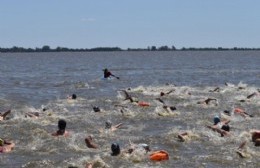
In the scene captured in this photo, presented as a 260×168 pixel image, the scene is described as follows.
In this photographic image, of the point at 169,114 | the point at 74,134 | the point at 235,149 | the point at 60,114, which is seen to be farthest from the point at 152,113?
the point at 235,149

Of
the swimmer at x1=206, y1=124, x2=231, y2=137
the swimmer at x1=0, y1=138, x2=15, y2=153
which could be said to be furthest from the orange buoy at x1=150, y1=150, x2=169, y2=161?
the swimmer at x1=0, y1=138, x2=15, y2=153

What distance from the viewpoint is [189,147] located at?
71.2 feet

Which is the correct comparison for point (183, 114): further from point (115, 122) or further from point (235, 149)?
point (235, 149)

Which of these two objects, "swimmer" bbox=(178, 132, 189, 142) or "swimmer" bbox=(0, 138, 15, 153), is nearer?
"swimmer" bbox=(0, 138, 15, 153)

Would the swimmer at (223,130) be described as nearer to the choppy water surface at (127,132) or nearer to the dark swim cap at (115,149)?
the choppy water surface at (127,132)

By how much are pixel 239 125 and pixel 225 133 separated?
3501 mm

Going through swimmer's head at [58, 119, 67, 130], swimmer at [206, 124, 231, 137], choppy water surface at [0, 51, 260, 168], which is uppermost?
swimmer's head at [58, 119, 67, 130]

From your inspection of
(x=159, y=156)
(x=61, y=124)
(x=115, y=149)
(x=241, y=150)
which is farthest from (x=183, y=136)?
(x=61, y=124)

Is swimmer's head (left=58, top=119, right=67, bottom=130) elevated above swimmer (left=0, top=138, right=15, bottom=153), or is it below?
above

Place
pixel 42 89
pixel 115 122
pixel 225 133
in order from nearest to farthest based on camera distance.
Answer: pixel 225 133, pixel 115 122, pixel 42 89

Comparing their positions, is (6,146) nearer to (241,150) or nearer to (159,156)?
(159,156)

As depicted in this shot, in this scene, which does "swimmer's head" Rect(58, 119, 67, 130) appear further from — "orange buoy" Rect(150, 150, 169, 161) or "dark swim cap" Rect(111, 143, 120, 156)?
"orange buoy" Rect(150, 150, 169, 161)

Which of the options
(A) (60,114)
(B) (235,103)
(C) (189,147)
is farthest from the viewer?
(B) (235,103)

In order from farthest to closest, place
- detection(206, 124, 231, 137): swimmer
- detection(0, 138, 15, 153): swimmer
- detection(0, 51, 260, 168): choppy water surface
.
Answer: detection(206, 124, 231, 137): swimmer, detection(0, 138, 15, 153): swimmer, detection(0, 51, 260, 168): choppy water surface
